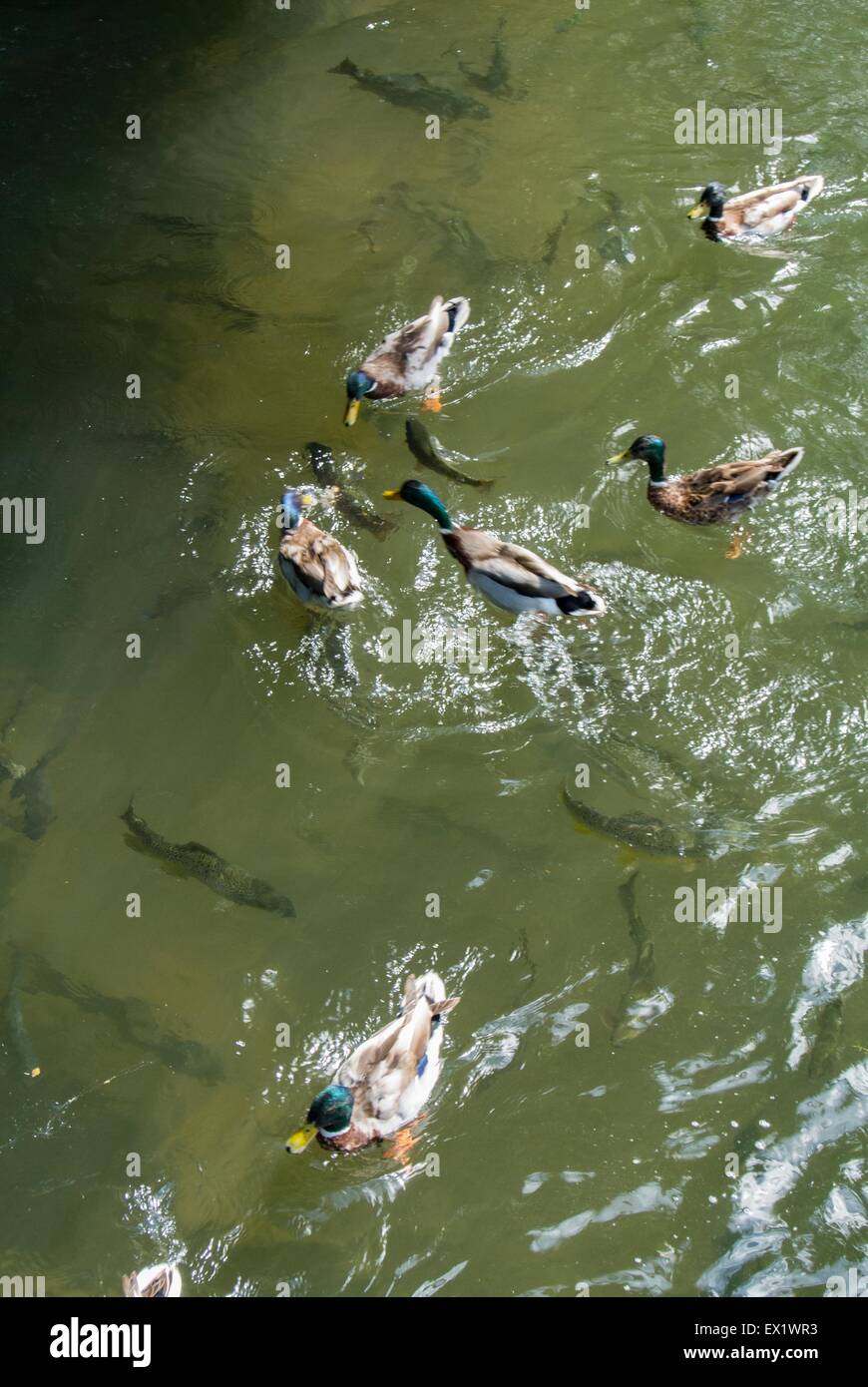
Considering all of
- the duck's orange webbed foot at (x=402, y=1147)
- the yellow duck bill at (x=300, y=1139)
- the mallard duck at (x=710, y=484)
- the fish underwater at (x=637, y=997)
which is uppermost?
the mallard duck at (x=710, y=484)

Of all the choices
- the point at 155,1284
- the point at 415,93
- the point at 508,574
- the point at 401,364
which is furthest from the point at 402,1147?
the point at 415,93

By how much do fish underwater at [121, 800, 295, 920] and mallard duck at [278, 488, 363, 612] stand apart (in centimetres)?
137

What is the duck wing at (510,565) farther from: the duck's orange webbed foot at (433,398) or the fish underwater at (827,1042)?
the fish underwater at (827,1042)

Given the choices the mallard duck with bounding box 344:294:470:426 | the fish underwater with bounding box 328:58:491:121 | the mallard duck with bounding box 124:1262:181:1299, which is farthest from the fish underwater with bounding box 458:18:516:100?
the mallard duck with bounding box 124:1262:181:1299

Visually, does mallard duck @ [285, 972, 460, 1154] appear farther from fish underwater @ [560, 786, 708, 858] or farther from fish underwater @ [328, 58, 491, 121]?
fish underwater @ [328, 58, 491, 121]

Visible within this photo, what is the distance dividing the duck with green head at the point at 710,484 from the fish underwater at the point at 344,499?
51.2 inches

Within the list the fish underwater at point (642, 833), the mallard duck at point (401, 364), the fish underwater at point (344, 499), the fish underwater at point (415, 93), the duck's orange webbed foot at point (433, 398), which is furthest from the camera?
the fish underwater at point (415, 93)

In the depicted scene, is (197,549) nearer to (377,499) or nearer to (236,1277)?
(377,499)

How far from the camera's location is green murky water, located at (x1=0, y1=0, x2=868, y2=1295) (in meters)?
4.73

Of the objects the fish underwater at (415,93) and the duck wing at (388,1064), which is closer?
the duck wing at (388,1064)

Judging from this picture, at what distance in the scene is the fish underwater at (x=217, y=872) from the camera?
17.9 feet

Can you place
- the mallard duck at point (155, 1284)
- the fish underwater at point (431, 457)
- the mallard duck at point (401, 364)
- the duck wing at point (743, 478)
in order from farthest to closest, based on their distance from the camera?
the mallard duck at point (401, 364)
the fish underwater at point (431, 457)
the duck wing at point (743, 478)
the mallard duck at point (155, 1284)

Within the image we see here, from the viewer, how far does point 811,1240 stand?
448 centimetres

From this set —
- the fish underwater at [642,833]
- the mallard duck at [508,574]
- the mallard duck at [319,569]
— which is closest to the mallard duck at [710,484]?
the mallard duck at [508,574]
